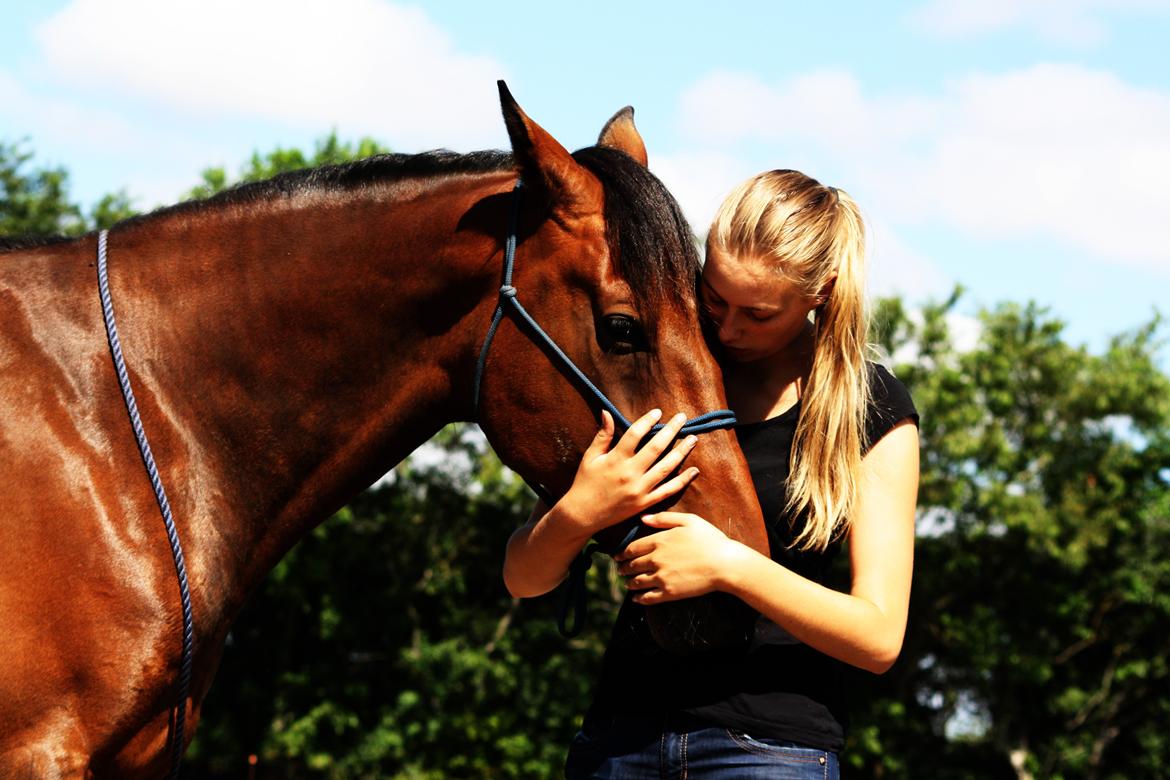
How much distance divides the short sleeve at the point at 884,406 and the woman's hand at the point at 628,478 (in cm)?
50

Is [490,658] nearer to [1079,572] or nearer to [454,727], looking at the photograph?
[454,727]

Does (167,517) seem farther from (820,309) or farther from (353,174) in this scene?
(820,309)

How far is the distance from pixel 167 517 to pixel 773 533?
143 centimetres

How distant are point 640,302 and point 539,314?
0.25 metres

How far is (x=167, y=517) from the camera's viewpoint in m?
2.43

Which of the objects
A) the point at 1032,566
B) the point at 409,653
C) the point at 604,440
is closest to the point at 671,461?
the point at 604,440

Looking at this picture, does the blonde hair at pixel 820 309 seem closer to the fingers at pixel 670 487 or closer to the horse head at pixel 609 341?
the horse head at pixel 609 341

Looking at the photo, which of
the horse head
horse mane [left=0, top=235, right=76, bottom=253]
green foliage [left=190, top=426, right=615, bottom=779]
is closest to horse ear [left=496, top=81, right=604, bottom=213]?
the horse head

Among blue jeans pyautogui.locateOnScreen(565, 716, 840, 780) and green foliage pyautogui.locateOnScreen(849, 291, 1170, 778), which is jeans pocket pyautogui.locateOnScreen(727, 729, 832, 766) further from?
green foliage pyautogui.locateOnScreen(849, 291, 1170, 778)

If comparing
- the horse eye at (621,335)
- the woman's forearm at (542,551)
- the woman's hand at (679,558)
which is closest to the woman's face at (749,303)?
the horse eye at (621,335)

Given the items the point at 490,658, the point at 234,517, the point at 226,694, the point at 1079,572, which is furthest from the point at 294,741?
the point at 234,517

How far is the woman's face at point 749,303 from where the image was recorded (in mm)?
2619

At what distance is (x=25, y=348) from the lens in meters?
2.48

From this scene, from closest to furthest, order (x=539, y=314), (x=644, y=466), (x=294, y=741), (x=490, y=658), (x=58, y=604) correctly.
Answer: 1. (x=58, y=604)
2. (x=644, y=466)
3. (x=539, y=314)
4. (x=294, y=741)
5. (x=490, y=658)
